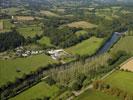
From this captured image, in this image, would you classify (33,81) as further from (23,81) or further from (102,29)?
(102,29)

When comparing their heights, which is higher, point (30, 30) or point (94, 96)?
point (30, 30)

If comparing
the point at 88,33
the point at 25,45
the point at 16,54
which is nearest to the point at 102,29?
the point at 88,33

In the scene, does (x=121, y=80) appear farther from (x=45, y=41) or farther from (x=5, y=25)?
(x=5, y=25)

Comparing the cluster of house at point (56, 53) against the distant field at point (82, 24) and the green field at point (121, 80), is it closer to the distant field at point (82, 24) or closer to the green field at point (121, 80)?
the green field at point (121, 80)

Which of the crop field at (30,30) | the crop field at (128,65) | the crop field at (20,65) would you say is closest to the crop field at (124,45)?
the crop field at (128,65)

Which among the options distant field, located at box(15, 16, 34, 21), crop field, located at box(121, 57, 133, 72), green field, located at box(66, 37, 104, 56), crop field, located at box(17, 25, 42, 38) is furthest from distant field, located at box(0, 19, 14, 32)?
crop field, located at box(121, 57, 133, 72)

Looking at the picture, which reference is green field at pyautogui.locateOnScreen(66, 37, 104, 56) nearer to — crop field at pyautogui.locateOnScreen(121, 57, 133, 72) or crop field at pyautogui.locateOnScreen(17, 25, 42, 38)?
crop field at pyautogui.locateOnScreen(121, 57, 133, 72)

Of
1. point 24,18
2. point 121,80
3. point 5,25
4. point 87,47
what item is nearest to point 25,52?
point 87,47
